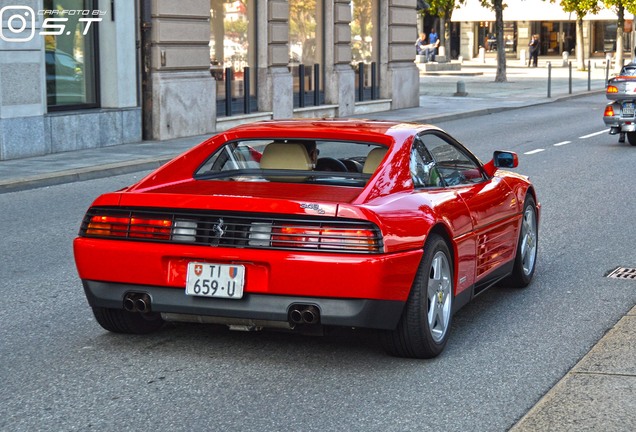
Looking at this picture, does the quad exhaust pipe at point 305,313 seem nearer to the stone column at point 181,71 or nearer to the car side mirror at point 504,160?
the car side mirror at point 504,160

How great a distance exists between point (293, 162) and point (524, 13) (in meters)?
80.2

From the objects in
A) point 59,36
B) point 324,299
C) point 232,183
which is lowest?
point 324,299

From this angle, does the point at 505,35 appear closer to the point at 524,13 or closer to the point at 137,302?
the point at 524,13

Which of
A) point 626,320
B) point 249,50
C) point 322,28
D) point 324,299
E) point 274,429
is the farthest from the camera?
point 322,28

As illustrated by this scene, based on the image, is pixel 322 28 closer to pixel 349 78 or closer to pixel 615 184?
pixel 349 78

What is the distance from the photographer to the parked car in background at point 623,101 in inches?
828

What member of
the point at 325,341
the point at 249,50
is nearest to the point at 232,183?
the point at 325,341

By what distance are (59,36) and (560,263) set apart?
13009mm

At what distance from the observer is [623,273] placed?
9.21 metres

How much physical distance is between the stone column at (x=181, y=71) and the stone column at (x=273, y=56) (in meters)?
2.70

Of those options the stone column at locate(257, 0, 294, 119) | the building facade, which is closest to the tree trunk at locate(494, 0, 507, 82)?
Result: the building facade

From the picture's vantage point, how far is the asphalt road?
5391mm

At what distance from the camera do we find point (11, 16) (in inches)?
728

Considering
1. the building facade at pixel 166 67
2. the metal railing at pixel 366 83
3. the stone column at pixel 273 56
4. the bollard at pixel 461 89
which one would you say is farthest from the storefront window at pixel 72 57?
the bollard at pixel 461 89
